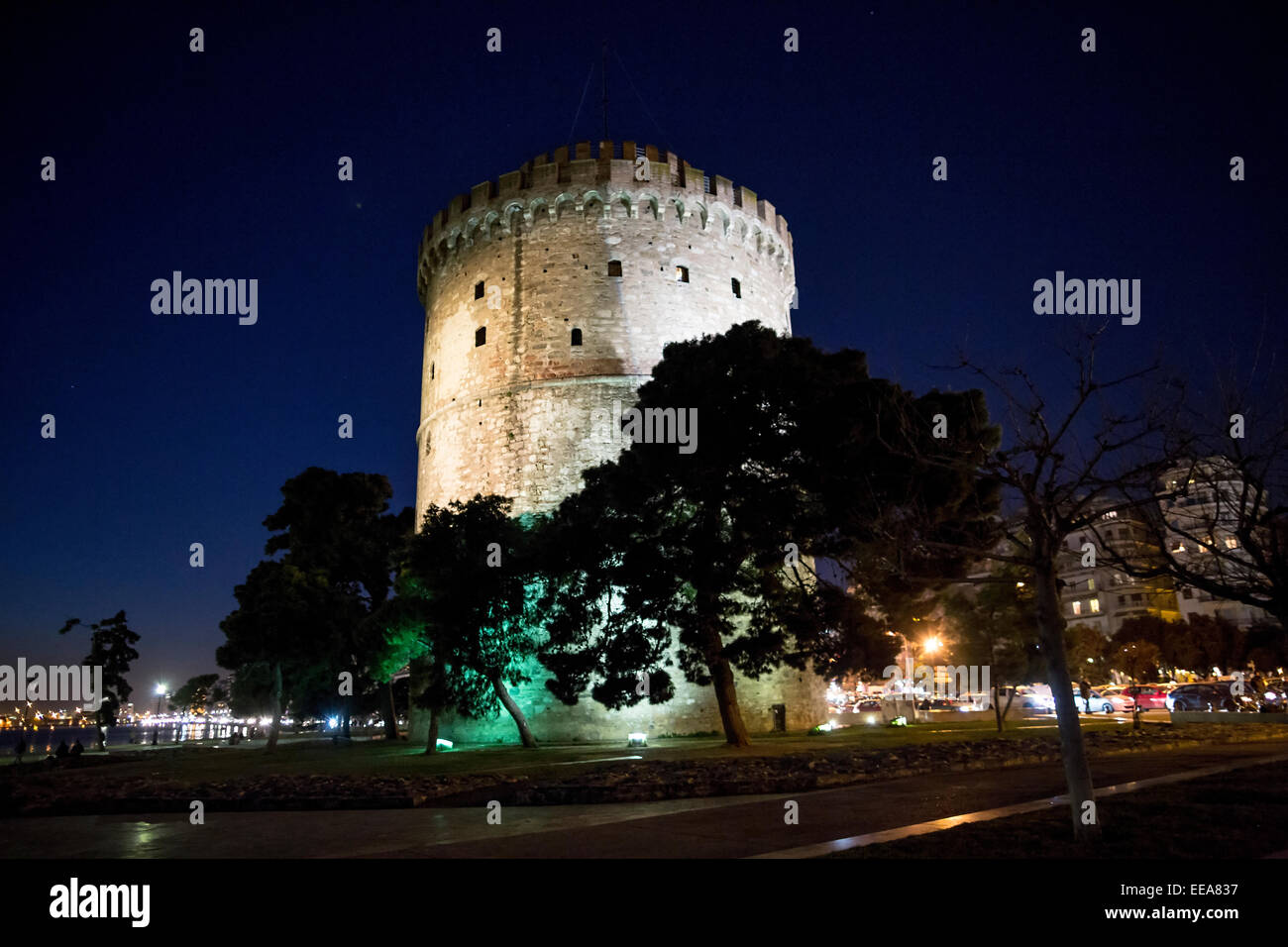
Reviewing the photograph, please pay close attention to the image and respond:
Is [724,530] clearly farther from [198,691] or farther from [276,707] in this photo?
[198,691]

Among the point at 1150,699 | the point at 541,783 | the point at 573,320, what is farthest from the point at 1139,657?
the point at 541,783

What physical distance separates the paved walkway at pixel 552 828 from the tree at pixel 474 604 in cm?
→ 966

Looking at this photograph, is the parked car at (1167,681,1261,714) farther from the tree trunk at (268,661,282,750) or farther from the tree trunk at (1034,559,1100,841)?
the tree trunk at (268,661,282,750)

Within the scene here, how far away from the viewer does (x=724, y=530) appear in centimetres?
1733

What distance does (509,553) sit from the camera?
18766mm

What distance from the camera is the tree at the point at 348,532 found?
93.5ft

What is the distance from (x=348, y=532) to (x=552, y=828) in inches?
961

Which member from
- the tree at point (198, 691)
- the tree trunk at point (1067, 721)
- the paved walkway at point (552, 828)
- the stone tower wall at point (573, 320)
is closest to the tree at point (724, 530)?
the stone tower wall at point (573, 320)

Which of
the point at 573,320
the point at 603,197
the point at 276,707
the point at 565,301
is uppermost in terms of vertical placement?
the point at 603,197

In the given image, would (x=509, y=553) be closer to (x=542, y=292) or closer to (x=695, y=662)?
(x=695, y=662)

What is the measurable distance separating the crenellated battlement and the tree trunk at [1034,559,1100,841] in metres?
19.9

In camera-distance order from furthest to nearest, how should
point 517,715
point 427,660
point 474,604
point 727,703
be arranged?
point 427,660, point 517,715, point 474,604, point 727,703

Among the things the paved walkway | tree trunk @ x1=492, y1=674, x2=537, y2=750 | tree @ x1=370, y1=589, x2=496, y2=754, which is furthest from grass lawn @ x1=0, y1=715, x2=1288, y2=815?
tree trunk @ x1=492, y1=674, x2=537, y2=750

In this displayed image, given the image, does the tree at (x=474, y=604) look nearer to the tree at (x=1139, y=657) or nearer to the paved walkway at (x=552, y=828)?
the paved walkway at (x=552, y=828)
